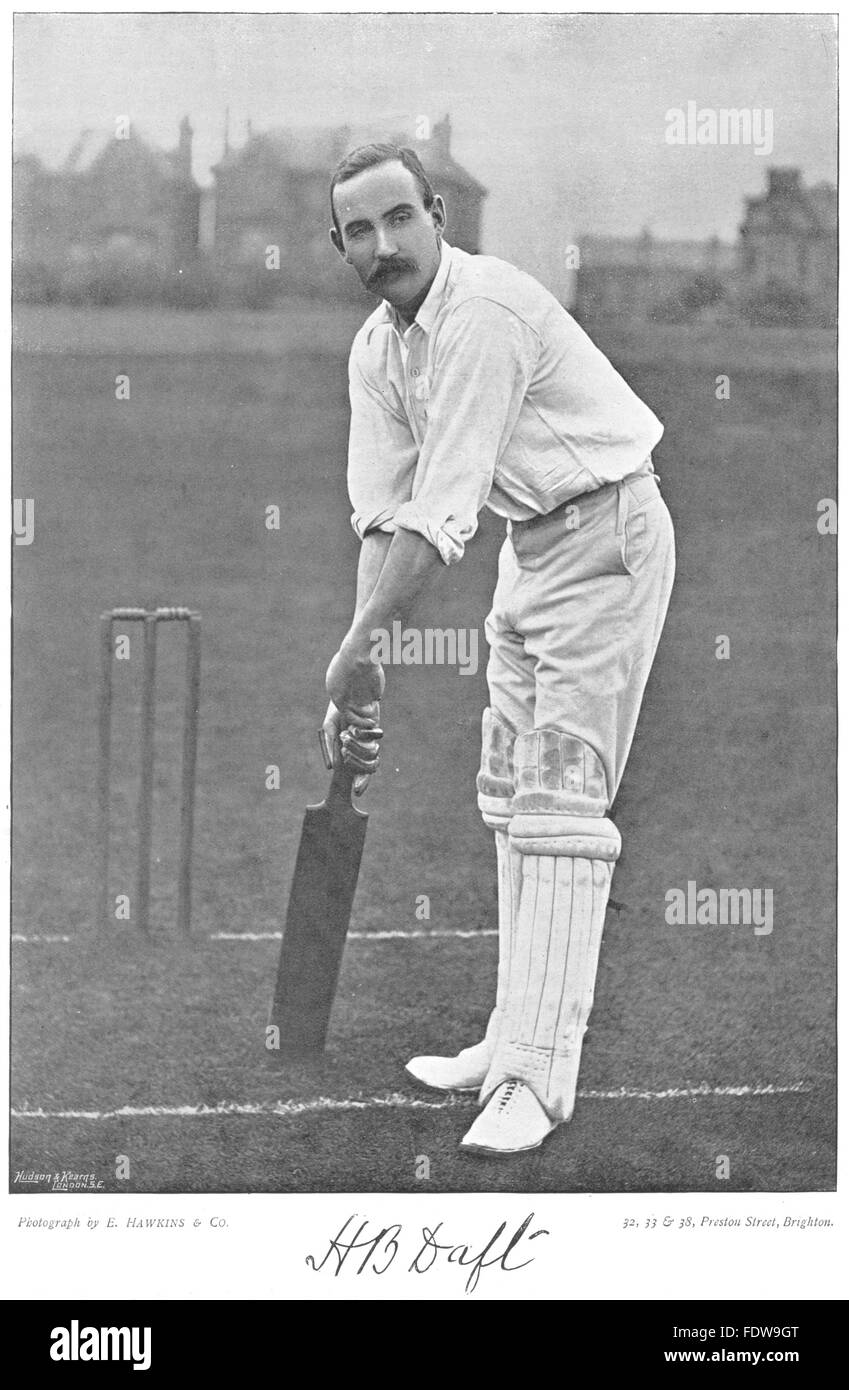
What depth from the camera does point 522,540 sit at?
5.38 m

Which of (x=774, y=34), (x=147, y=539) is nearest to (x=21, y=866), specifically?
(x=147, y=539)

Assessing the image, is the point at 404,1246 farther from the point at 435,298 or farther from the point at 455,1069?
the point at 435,298

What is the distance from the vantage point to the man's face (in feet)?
17.4

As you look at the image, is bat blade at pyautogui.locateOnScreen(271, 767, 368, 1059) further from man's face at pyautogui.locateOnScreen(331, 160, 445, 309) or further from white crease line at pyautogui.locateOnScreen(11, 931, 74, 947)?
man's face at pyautogui.locateOnScreen(331, 160, 445, 309)

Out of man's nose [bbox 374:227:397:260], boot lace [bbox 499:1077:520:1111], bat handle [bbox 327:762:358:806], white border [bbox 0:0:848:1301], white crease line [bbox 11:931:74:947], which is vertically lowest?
white border [bbox 0:0:848:1301]

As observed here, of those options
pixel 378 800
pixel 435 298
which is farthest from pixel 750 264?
pixel 378 800

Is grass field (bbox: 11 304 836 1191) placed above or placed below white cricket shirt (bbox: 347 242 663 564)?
below

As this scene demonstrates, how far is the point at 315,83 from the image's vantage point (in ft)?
17.9

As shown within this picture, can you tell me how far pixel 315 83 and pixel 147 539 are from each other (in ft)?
4.85

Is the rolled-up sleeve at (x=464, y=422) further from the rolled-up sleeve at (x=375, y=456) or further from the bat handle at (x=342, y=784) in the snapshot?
the bat handle at (x=342, y=784)

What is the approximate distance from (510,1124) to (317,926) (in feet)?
2.76

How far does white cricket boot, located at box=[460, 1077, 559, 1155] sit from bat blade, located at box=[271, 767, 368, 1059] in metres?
0.55
